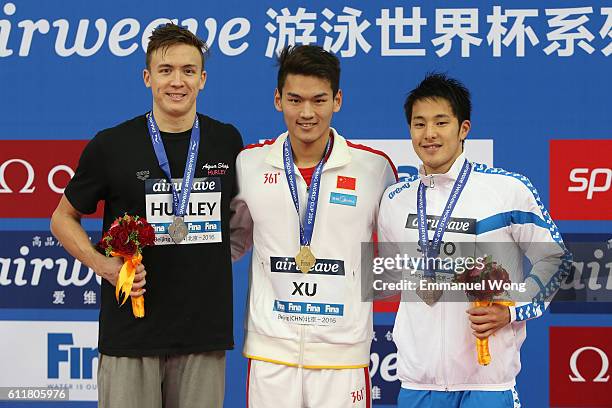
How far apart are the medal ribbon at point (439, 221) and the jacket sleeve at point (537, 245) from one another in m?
0.20

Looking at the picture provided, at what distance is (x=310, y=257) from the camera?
3.31 m

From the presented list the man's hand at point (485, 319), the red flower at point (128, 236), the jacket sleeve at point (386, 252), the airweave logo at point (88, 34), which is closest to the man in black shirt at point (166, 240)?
the red flower at point (128, 236)

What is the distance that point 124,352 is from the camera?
330cm

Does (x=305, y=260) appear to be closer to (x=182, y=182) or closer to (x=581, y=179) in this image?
(x=182, y=182)

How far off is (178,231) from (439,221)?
949mm

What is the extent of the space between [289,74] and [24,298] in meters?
2.20

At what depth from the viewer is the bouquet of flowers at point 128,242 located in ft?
10.3

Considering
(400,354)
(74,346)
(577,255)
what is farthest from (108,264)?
(577,255)

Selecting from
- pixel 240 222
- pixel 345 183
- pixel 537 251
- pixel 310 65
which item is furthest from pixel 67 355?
pixel 537 251

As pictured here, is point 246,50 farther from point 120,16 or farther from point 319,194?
point 319,194

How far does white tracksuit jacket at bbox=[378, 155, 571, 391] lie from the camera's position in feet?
10.5

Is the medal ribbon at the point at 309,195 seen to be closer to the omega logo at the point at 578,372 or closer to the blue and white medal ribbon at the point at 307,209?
the blue and white medal ribbon at the point at 307,209

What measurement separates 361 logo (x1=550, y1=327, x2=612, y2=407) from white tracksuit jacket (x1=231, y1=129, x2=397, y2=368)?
5.26ft

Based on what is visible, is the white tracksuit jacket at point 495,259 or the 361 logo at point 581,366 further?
the 361 logo at point 581,366
